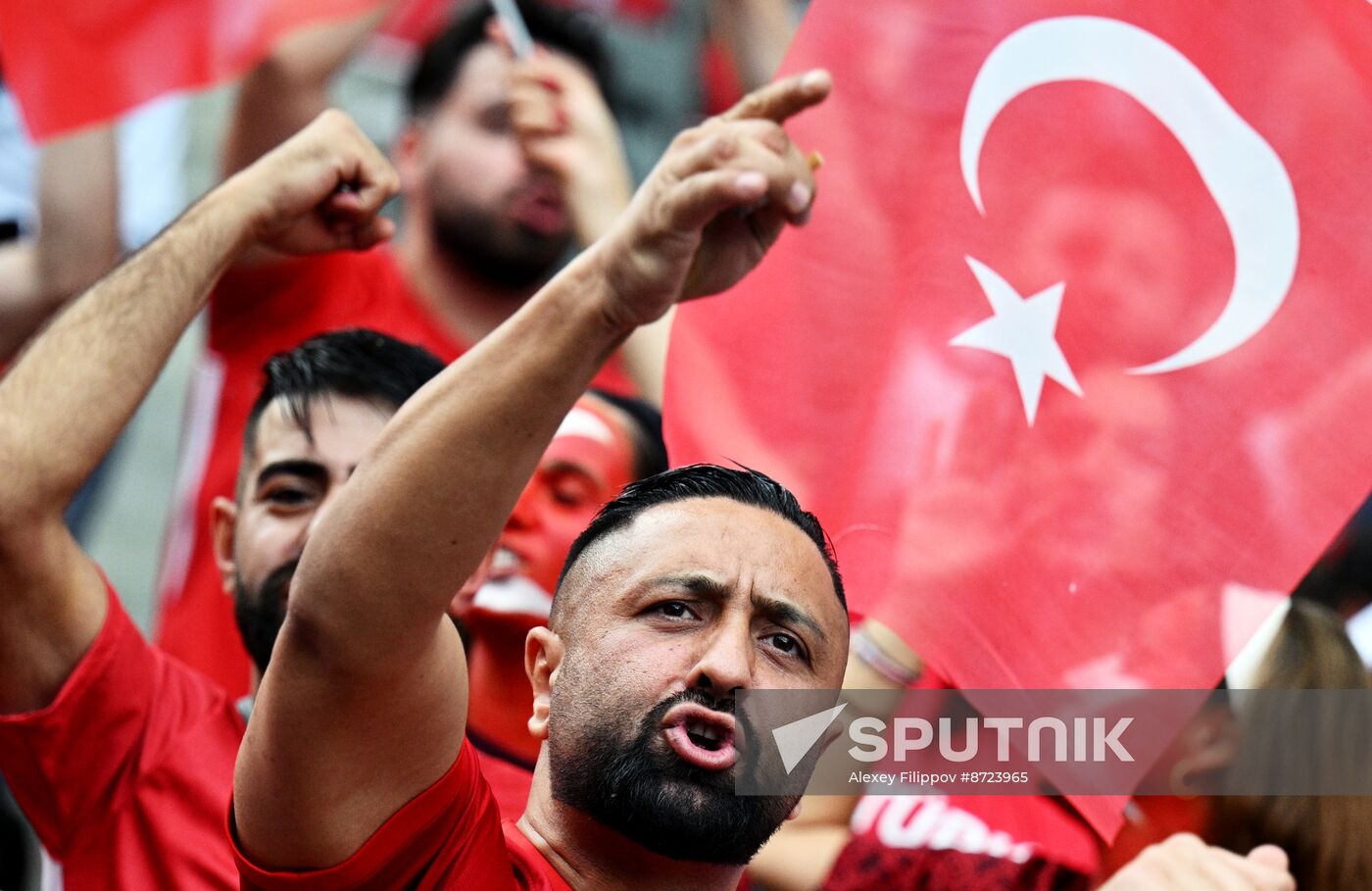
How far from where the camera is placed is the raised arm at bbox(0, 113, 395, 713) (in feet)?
8.56

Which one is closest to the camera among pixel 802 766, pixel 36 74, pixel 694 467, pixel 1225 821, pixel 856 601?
pixel 802 766

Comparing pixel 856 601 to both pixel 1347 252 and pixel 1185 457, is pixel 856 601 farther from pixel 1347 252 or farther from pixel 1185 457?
pixel 1347 252

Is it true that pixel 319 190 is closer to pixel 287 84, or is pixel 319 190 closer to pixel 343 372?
pixel 343 372

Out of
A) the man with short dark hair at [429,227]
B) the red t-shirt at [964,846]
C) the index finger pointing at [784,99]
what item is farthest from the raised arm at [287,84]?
the index finger pointing at [784,99]

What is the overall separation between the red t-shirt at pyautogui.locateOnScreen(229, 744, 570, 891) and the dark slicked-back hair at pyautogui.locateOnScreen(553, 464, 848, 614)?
0.44 m

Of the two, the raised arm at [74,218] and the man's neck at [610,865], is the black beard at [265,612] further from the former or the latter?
the raised arm at [74,218]

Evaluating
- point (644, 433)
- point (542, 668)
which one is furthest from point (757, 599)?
point (644, 433)

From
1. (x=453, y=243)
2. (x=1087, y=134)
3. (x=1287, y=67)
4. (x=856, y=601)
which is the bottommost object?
(x=453, y=243)

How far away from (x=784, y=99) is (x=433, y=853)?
34.5 inches

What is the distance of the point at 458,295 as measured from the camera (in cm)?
436

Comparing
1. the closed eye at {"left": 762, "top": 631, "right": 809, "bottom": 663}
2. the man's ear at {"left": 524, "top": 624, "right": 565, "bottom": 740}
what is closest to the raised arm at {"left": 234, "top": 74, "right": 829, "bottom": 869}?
the man's ear at {"left": 524, "top": 624, "right": 565, "bottom": 740}

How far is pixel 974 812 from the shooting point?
3.14 meters

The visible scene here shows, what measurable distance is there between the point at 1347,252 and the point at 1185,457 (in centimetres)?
39

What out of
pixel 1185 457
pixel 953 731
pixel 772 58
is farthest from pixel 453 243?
pixel 1185 457
